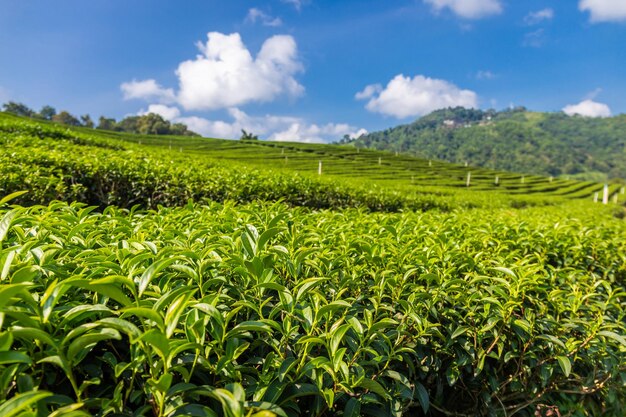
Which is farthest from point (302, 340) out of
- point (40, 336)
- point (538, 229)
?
point (538, 229)

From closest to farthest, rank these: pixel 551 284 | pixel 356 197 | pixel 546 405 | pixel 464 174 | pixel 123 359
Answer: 1. pixel 123 359
2. pixel 546 405
3. pixel 551 284
4. pixel 356 197
5. pixel 464 174

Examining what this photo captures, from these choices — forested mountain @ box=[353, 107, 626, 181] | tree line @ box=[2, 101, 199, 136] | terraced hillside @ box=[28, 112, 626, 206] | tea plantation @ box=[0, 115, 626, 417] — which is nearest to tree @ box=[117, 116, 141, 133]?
tree line @ box=[2, 101, 199, 136]

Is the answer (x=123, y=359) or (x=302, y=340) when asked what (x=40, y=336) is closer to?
(x=123, y=359)

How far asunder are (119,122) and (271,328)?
103996 mm

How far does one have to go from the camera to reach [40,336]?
806mm

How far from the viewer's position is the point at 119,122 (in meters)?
89.6

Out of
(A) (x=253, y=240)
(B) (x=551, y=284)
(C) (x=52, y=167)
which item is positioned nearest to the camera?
(A) (x=253, y=240)

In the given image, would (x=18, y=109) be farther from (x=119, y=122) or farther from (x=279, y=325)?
(x=279, y=325)

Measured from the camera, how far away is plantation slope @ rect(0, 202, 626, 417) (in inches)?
35.5

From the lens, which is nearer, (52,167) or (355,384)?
(355,384)

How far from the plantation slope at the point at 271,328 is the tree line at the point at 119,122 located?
277 feet

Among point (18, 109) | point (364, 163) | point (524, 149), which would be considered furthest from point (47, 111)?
point (524, 149)

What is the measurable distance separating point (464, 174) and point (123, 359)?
4966 centimetres

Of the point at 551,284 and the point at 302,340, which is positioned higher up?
the point at 302,340
